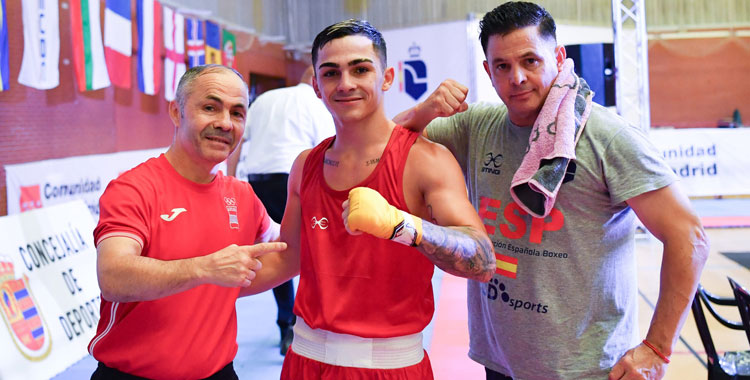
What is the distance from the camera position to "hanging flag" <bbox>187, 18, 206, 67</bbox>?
822 centimetres

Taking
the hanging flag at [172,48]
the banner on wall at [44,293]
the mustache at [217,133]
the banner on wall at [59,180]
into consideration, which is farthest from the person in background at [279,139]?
the hanging flag at [172,48]

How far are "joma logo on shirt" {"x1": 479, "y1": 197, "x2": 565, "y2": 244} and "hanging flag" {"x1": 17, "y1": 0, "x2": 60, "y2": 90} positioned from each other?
15.1ft

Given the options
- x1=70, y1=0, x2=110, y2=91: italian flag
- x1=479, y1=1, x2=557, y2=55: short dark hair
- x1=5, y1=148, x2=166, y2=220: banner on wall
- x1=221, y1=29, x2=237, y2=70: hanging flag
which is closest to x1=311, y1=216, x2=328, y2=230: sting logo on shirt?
x1=479, y1=1, x2=557, y2=55: short dark hair

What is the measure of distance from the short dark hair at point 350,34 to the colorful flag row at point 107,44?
386 cm

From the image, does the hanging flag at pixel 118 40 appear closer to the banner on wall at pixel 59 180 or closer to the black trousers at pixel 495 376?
the banner on wall at pixel 59 180

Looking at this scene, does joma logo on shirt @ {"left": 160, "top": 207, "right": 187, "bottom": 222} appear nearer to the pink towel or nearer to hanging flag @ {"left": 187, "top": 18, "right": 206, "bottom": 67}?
the pink towel

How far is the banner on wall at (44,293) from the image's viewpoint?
11.3 feet

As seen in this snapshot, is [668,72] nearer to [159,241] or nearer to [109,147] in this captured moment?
[109,147]

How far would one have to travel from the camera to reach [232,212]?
188cm

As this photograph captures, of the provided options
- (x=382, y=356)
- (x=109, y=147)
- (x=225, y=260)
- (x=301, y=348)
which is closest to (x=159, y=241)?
(x=225, y=260)

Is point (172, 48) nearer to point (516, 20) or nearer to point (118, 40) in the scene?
point (118, 40)

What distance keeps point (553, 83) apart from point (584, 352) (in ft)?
2.47

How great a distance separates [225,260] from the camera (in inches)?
56.7

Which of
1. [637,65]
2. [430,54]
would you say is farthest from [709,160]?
[430,54]
